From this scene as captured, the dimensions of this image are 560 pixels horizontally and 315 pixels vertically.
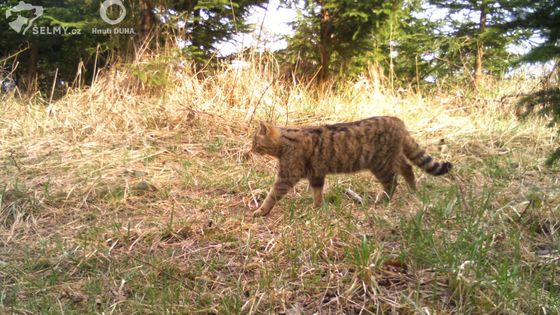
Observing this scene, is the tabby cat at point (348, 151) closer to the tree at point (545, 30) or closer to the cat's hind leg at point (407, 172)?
the cat's hind leg at point (407, 172)

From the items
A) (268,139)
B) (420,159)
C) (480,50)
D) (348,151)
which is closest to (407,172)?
(420,159)

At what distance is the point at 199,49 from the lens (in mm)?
8562

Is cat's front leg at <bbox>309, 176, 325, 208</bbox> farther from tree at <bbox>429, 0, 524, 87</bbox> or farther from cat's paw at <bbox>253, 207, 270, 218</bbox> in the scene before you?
tree at <bbox>429, 0, 524, 87</bbox>

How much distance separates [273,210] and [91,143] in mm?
2541

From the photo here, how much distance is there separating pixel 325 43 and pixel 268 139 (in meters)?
4.81

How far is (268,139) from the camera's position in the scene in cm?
402

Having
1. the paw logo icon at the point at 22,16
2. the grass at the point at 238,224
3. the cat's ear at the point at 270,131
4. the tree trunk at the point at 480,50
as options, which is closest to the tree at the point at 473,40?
the tree trunk at the point at 480,50

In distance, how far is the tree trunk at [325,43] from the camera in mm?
8305

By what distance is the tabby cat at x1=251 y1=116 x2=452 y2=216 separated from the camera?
12.5 ft

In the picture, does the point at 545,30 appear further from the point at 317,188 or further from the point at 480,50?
the point at 480,50

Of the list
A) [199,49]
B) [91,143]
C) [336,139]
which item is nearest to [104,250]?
[336,139]

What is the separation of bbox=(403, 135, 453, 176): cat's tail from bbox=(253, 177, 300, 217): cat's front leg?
1.04 metres

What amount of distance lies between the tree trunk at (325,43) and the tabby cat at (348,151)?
4.48m

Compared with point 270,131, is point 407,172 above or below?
below
